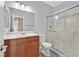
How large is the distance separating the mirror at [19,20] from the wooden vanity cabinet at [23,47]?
234 mm

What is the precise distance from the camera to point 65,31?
237 centimetres

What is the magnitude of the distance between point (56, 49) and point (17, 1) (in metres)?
1.32

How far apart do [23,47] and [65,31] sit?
0.99 meters

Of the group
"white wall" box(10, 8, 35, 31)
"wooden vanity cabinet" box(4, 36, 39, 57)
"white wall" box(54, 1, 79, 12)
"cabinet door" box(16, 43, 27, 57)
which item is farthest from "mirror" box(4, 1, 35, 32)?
"white wall" box(54, 1, 79, 12)

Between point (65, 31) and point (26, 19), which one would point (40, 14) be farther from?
point (65, 31)

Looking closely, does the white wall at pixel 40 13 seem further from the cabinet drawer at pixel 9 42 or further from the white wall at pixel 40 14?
the cabinet drawer at pixel 9 42

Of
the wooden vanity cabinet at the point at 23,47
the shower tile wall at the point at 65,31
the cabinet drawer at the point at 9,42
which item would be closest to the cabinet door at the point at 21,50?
the wooden vanity cabinet at the point at 23,47

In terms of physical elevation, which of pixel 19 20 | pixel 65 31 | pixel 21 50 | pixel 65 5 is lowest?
pixel 21 50

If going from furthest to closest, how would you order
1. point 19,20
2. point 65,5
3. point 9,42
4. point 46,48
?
point 46,48, point 19,20, point 65,5, point 9,42

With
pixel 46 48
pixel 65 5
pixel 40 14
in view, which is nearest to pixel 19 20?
pixel 40 14

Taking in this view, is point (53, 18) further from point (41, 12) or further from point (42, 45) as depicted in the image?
point (42, 45)

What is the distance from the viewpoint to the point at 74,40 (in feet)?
7.41

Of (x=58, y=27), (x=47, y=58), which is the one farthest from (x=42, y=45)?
(x=58, y=27)

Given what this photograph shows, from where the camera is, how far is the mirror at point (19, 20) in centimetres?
212
